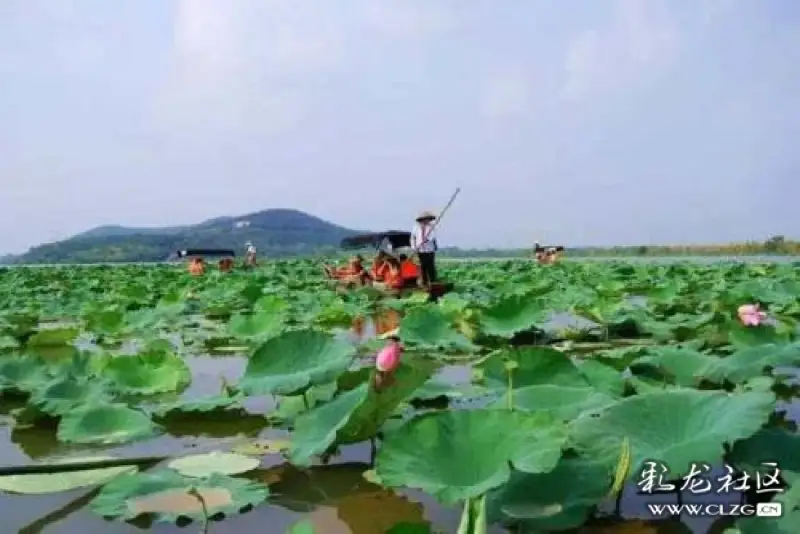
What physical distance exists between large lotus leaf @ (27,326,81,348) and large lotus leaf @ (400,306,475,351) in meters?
1.84

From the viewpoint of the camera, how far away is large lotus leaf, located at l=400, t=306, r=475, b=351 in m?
3.51

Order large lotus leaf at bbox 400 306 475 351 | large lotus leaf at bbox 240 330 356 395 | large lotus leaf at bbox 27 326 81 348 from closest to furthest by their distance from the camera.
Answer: large lotus leaf at bbox 240 330 356 395 < large lotus leaf at bbox 400 306 475 351 < large lotus leaf at bbox 27 326 81 348

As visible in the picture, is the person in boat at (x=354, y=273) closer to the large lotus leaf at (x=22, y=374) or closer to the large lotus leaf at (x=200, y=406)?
the large lotus leaf at (x=22, y=374)

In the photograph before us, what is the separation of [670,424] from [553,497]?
264mm

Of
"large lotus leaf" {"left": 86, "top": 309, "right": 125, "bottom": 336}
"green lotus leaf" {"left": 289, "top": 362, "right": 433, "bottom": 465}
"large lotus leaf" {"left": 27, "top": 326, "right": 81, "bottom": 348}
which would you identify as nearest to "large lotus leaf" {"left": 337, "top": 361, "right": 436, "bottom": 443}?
"green lotus leaf" {"left": 289, "top": 362, "right": 433, "bottom": 465}

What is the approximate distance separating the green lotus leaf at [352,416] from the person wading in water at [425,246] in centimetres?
598

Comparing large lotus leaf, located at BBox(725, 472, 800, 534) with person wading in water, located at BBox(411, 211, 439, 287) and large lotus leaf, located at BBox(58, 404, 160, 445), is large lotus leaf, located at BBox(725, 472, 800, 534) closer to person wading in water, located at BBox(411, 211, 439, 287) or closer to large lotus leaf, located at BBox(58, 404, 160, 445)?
large lotus leaf, located at BBox(58, 404, 160, 445)

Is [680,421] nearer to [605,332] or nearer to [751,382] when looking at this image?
[751,382]

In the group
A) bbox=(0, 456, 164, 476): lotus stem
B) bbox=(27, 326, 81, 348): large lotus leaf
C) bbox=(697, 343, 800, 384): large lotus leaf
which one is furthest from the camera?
bbox=(27, 326, 81, 348): large lotus leaf

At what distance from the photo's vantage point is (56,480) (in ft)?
5.38

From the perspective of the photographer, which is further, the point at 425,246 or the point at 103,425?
the point at 425,246

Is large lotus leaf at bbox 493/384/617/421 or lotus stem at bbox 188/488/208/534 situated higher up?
large lotus leaf at bbox 493/384/617/421

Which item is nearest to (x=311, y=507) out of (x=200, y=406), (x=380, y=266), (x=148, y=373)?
(x=200, y=406)

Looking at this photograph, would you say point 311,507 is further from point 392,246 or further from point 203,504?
point 392,246
